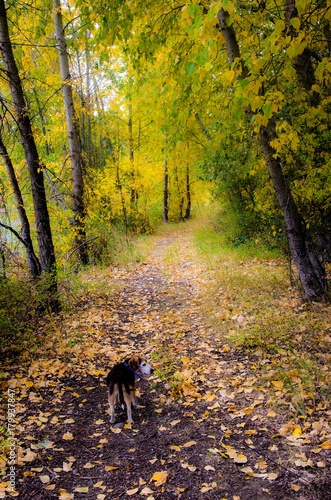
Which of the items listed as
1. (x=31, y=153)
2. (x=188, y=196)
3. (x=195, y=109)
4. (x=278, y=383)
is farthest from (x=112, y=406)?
(x=188, y=196)

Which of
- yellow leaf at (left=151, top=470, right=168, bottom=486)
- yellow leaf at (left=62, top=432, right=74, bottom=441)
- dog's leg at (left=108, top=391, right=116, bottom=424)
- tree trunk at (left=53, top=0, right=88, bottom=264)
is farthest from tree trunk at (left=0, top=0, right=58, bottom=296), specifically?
yellow leaf at (left=151, top=470, right=168, bottom=486)

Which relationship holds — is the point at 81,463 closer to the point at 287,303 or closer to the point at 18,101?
the point at 287,303

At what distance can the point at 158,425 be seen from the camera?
13.1 ft

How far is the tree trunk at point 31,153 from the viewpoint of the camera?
640 cm

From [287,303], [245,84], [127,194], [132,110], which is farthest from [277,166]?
[132,110]

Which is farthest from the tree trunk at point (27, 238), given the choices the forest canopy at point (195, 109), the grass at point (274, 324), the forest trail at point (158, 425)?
the grass at point (274, 324)

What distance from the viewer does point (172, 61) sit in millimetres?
6367

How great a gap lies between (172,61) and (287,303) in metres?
4.92

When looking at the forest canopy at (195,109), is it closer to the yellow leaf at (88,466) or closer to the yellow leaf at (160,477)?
the yellow leaf at (160,477)

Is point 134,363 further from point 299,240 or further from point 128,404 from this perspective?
point 299,240

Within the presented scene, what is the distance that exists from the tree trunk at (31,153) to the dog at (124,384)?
2889 millimetres

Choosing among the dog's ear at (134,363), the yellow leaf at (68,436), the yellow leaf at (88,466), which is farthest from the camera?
the dog's ear at (134,363)

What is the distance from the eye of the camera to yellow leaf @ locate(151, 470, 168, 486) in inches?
123

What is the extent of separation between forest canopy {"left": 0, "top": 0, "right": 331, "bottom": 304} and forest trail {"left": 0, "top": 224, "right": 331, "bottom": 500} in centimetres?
192
